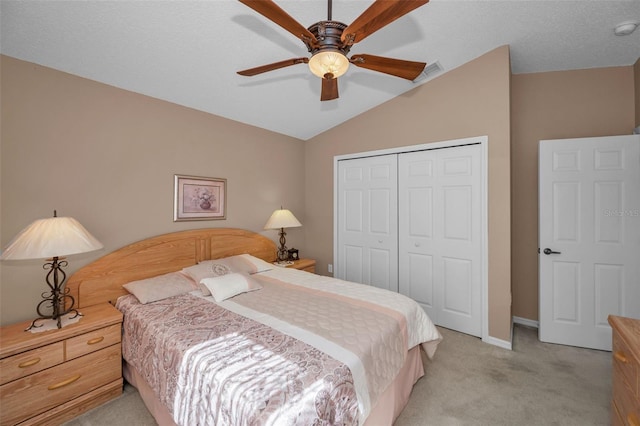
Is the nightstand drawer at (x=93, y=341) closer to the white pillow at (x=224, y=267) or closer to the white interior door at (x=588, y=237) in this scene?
the white pillow at (x=224, y=267)

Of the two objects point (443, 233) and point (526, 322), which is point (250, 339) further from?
point (526, 322)

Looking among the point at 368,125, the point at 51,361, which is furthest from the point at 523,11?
the point at 51,361

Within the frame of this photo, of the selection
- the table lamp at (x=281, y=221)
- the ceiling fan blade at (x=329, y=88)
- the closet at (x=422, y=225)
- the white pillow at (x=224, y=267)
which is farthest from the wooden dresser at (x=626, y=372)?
the table lamp at (x=281, y=221)

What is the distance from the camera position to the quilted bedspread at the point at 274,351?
111 cm

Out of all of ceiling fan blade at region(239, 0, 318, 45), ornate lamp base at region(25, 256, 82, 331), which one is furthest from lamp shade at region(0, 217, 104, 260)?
ceiling fan blade at region(239, 0, 318, 45)

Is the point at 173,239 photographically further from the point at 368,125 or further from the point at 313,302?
the point at 368,125

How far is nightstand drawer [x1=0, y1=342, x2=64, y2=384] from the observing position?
1539 mm

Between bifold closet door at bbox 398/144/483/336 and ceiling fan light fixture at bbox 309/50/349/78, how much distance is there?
2008 millimetres

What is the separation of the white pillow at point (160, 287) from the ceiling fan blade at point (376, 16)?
7.30ft

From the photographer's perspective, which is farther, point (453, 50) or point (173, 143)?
point (173, 143)

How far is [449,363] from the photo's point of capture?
7.77 ft

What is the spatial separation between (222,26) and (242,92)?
87cm

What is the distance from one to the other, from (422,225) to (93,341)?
3180mm

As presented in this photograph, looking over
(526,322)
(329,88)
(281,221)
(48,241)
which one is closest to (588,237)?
(526,322)
